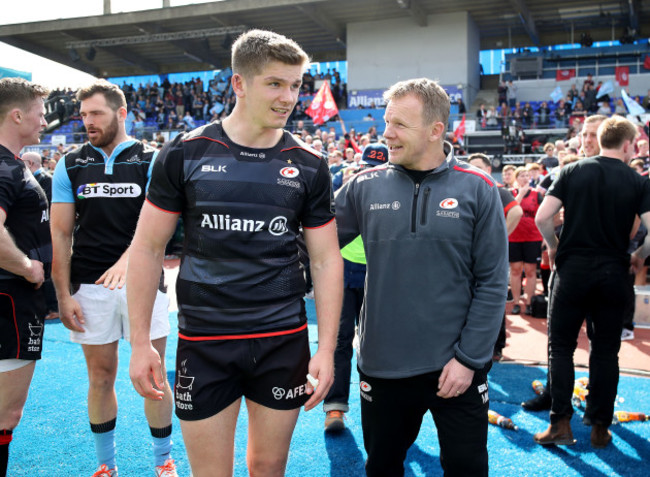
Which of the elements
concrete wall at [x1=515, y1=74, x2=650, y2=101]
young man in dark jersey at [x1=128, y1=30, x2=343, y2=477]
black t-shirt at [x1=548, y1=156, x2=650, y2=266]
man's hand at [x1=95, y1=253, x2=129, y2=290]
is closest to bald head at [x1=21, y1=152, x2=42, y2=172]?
man's hand at [x1=95, y1=253, x2=129, y2=290]

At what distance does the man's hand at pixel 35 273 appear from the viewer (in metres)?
2.74

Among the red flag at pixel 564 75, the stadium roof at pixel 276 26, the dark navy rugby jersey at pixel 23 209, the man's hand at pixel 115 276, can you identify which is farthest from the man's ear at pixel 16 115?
the red flag at pixel 564 75

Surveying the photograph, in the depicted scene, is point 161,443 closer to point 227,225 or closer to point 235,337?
point 235,337

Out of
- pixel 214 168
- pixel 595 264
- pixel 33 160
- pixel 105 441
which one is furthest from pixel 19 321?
pixel 33 160

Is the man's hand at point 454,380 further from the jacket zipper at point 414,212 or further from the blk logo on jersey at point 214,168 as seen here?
the blk logo on jersey at point 214,168

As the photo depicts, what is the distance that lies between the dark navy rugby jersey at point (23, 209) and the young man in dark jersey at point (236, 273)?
3.67 feet

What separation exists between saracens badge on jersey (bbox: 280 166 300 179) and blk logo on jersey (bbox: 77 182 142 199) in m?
1.33

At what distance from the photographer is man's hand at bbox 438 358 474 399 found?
2.15 metres

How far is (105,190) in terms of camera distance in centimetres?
298

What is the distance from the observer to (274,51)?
1.96 metres

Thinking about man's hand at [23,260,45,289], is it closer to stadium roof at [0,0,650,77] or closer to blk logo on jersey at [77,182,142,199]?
blk logo on jersey at [77,182,142,199]

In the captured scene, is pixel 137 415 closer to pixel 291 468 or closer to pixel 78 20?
pixel 291 468

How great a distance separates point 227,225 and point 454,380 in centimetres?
107

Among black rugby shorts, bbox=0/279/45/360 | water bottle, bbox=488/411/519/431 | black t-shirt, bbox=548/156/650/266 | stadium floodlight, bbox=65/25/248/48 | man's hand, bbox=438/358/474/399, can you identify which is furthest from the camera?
stadium floodlight, bbox=65/25/248/48
